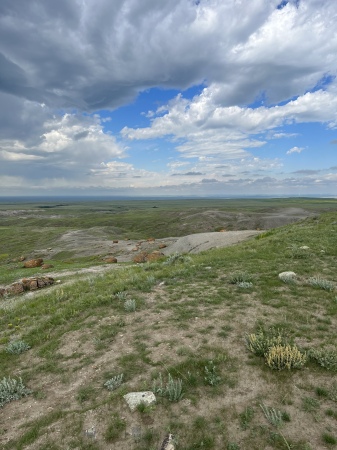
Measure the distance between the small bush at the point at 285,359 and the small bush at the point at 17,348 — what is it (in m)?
8.40

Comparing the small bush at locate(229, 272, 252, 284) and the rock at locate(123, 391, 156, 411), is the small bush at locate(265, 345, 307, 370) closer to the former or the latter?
the rock at locate(123, 391, 156, 411)

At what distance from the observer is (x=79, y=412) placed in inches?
246

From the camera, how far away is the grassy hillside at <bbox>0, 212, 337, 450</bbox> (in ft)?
18.3

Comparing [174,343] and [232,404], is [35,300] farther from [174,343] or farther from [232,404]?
[232,404]

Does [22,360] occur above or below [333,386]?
below

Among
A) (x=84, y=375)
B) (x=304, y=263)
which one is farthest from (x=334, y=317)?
(x=84, y=375)

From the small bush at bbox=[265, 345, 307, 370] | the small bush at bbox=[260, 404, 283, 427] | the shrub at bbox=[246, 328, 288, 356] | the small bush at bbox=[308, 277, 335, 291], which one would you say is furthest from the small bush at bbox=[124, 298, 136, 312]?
the small bush at bbox=[308, 277, 335, 291]

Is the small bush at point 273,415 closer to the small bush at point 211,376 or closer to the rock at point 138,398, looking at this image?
the small bush at point 211,376

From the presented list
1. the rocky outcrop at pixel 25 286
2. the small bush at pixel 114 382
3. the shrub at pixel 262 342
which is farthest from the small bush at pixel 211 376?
the rocky outcrop at pixel 25 286

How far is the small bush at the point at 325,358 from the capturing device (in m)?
7.11

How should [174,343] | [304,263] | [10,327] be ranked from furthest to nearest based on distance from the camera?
[304,263] < [10,327] < [174,343]

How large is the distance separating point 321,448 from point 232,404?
1800 mm

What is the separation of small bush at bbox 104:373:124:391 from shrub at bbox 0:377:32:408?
7.29 ft

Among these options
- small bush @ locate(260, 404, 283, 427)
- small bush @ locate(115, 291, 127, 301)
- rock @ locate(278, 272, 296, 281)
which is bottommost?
small bush @ locate(115, 291, 127, 301)
